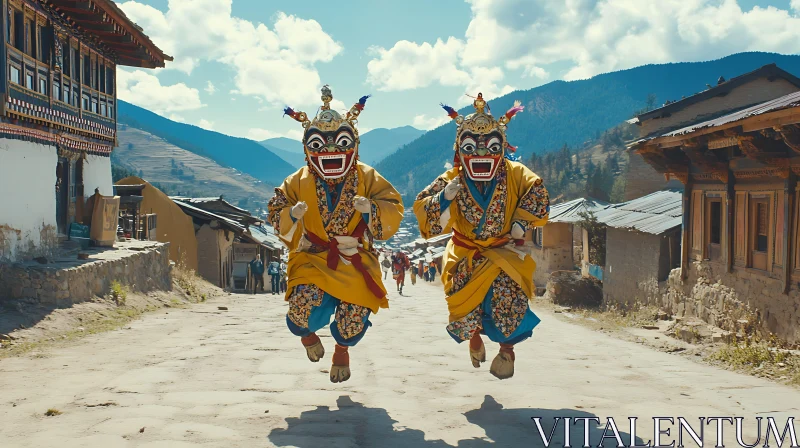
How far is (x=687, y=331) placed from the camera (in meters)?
9.73

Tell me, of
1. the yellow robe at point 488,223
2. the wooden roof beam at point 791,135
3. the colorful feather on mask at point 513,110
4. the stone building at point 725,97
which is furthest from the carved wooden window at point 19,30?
the stone building at point 725,97

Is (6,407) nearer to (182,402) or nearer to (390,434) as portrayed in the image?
(182,402)

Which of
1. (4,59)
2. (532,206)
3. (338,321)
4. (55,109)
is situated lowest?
(338,321)

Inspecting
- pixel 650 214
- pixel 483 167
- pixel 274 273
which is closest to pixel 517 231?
pixel 483 167

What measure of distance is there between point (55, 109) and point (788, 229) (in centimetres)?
1293

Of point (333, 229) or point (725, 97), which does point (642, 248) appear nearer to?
point (725, 97)

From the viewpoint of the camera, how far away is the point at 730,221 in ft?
34.6

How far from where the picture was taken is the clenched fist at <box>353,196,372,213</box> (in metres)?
5.45

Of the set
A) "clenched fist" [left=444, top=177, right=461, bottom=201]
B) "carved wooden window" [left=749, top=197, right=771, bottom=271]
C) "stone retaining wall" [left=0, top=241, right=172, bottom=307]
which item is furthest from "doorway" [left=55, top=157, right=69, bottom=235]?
"carved wooden window" [left=749, top=197, right=771, bottom=271]

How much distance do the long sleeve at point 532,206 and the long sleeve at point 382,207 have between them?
1.01 m

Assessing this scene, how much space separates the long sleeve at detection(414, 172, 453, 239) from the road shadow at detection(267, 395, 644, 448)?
5.05 feet

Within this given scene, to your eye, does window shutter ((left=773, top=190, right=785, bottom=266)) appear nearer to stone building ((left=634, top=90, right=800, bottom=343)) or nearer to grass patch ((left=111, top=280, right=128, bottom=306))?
stone building ((left=634, top=90, right=800, bottom=343))

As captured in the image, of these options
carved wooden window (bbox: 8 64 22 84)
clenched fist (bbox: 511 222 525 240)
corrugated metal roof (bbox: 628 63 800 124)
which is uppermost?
corrugated metal roof (bbox: 628 63 800 124)

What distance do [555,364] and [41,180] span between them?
1085cm
